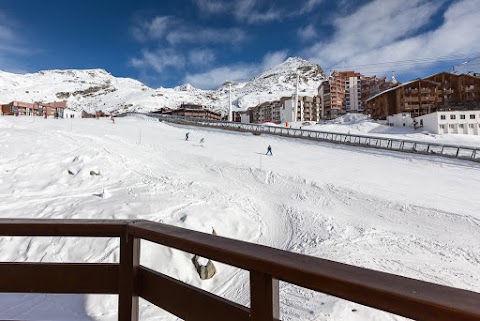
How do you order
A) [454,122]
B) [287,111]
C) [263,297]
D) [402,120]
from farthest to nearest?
[287,111]
[402,120]
[454,122]
[263,297]

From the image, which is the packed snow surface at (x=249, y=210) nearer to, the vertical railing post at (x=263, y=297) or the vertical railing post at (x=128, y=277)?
the vertical railing post at (x=128, y=277)

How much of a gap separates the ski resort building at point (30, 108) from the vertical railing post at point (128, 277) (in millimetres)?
83751

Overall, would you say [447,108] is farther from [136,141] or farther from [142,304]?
[142,304]

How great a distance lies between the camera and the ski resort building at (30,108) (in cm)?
7601

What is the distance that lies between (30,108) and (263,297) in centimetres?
10691

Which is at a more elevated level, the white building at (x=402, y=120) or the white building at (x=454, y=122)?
the white building at (x=402, y=120)

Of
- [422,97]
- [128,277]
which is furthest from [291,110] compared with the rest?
[128,277]

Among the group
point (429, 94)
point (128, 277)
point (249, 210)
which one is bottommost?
point (249, 210)

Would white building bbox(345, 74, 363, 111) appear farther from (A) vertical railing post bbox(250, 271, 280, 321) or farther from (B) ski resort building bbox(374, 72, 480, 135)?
(A) vertical railing post bbox(250, 271, 280, 321)

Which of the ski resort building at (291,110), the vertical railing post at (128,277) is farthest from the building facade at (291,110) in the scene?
the vertical railing post at (128,277)

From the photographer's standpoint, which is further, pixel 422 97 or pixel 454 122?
pixel 422 97

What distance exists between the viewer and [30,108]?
8425cm

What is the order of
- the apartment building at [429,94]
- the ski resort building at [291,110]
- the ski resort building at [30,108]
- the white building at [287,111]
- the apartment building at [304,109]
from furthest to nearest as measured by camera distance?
the ski resort building at [291,110], the apartment building at [304,109], the white building at [287,111], the ski resort building at [30,108], the apartment building at [429,94]

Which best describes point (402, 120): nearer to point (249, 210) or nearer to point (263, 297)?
point (249, 210)
